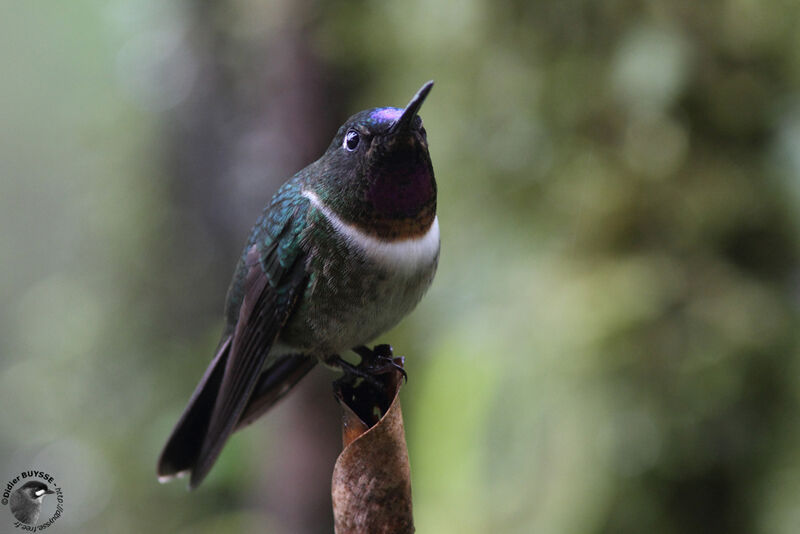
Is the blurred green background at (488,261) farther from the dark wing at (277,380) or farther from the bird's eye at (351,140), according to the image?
the bird's eye at (351,140)

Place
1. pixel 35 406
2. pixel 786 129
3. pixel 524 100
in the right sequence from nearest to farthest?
pixel 786 129
pixel 524 100
pixel 35 406

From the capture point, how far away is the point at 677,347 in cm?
191

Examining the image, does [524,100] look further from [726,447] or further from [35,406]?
[35,406]

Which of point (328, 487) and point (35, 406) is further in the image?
point (35, 406)

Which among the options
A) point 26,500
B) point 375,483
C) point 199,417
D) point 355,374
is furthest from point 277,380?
point 375,483

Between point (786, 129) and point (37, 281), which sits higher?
point (37, 281)

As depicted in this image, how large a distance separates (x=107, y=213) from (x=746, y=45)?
2532 mm

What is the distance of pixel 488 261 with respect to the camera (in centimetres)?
230

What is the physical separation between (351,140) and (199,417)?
61cm

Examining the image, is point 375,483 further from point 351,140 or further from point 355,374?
point 351,140

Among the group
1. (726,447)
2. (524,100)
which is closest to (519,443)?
(726,447)

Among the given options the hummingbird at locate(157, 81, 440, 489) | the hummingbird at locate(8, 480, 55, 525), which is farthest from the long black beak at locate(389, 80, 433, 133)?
the hummingbird at locate(8, 480, 55, 525)

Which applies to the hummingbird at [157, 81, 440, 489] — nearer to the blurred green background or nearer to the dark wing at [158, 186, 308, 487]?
the dark wing at [158, 186, 308, 487]

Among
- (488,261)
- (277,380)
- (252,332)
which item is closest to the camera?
(252,332)
